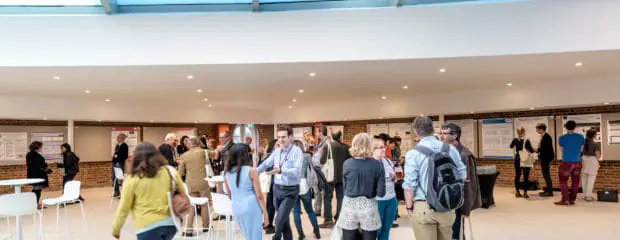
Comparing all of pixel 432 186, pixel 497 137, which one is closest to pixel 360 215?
pixel 432 186

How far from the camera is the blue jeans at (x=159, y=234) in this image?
3.16 m

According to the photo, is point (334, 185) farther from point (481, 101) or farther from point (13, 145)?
point (13, 145)

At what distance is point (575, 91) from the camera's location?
9.44 m

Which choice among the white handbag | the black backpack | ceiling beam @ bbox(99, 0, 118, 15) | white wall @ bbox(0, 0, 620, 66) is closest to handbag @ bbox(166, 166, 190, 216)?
the black backpack

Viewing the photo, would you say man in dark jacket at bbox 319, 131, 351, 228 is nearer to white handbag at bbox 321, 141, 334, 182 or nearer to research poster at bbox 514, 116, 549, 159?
white handbag at bbox 321, 141, 334, 182

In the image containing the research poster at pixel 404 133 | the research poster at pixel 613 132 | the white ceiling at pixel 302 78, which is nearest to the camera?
the white ceiling at pixel 302 78

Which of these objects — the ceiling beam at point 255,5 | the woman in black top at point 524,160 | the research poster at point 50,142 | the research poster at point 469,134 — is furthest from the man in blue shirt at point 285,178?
the research poster at point 50,142

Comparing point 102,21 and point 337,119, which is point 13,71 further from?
point 337,119

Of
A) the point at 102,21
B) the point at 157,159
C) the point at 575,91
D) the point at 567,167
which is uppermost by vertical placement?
the point at 102,21

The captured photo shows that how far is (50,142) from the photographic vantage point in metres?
12.8

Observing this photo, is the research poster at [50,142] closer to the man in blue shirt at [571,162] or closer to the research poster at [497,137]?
the research poster at [497,137]

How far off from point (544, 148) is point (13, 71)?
34.0 ft

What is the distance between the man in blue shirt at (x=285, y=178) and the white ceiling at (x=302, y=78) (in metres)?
2.01

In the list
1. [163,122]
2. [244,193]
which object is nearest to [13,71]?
[244,193]
